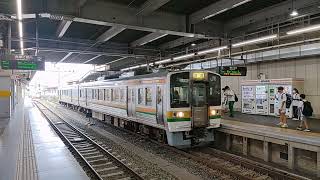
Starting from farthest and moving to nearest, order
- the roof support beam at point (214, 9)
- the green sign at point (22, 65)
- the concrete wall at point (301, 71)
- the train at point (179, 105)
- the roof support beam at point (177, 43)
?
1. the roof support beam at point (177, 43)
2. the concrete wall at point (301, 71)
3. the green sign at point (22, 65)
4. the train at point (179, 105)
5. the roof support beam at point (214, 9)

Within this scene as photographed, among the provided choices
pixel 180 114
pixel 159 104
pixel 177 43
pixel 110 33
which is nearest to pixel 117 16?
pixel 110 33

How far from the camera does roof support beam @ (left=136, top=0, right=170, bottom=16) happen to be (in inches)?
365

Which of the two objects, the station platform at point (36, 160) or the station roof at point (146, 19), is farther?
the station roof at point (146, 19)

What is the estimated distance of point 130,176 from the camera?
7059 mm

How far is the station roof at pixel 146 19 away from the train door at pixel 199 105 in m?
2.69

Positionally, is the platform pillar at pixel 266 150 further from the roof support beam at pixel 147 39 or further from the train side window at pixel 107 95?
the train side window at pixel 107 95

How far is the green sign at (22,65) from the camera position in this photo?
39.5 ft

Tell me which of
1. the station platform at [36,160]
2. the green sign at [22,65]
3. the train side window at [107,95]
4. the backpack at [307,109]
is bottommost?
the station platform at [36,160]

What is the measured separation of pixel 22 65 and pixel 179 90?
7.47 m

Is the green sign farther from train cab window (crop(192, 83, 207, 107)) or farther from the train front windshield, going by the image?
train cab window (crop(192, 83, 207, 107))

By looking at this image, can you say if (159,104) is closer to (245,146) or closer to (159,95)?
(159,95)

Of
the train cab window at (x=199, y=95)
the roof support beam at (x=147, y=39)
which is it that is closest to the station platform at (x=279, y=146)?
the train cab window at (x=199, y=95)

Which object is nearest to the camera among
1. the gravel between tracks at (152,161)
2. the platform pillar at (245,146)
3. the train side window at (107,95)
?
the gravel between tracks at (152,161)

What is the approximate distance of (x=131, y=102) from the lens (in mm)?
11844
